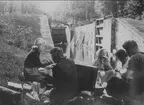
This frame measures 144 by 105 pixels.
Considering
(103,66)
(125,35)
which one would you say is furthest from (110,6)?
(103,66)

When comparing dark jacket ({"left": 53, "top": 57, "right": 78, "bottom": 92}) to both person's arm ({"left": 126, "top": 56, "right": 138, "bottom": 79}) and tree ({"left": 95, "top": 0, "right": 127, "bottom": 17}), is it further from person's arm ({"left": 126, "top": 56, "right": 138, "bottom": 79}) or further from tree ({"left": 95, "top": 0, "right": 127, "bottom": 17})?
tree ({"left": 95, "top": 0, "right": 127, "bottom": 17})

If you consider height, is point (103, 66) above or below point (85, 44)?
below

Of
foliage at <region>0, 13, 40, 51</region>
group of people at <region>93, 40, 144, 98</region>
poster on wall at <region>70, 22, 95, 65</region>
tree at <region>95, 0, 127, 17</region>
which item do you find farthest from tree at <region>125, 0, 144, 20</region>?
group of people at <region>93, 40, 144, 98</region>

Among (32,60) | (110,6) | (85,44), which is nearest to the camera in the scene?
(32,60)

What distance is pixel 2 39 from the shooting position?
8156mm

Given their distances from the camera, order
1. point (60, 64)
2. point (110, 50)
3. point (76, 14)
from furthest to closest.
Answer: point (76, 14) → point (110, 50) → point (60, 64)

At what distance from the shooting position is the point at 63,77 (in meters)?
3.41

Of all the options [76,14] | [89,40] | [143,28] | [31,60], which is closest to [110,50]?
[143,28]

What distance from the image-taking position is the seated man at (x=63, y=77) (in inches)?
130

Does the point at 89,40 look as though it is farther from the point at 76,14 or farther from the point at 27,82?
the point at 76,14

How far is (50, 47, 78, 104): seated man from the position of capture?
3295 millimetres

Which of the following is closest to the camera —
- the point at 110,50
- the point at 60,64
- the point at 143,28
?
the point at 60,64

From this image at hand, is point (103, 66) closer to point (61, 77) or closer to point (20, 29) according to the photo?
point (61, 77)

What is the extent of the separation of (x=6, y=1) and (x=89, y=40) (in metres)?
5.17
